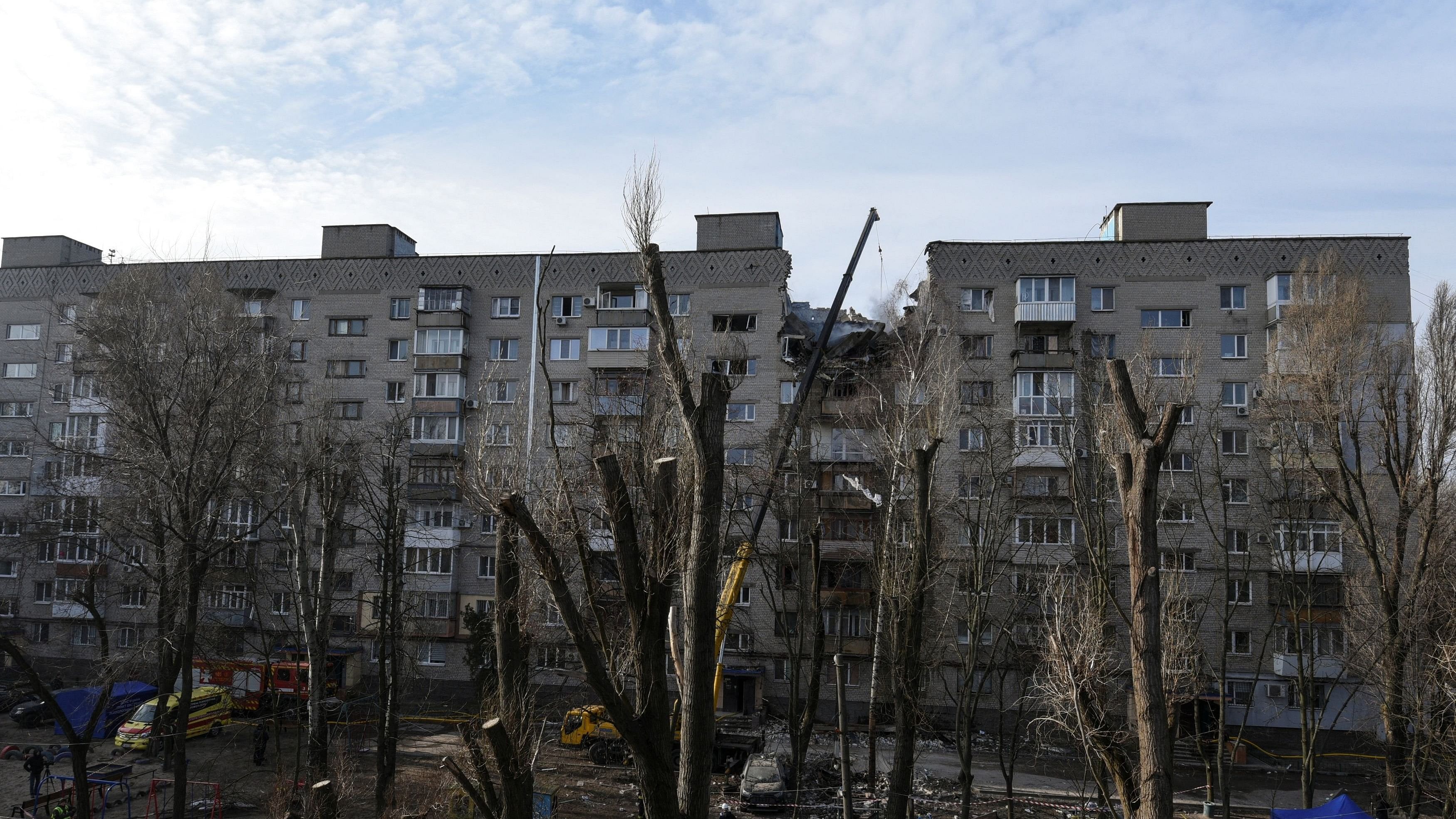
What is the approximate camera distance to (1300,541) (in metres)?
31.5

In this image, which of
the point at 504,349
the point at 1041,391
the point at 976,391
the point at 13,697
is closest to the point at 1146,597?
the point at 976,391

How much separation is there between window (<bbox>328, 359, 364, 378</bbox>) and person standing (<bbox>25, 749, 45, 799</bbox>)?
20685 mm

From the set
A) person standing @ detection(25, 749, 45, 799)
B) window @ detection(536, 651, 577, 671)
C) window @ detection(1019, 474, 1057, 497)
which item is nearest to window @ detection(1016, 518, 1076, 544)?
window @ detection(1019, 474, 1057, 497)

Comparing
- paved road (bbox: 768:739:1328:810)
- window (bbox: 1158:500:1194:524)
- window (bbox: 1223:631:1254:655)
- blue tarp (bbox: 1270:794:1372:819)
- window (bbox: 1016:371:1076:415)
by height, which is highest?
window (bbox: 1016:371:1076:415)

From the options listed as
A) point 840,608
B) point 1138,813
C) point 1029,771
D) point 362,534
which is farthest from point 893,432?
point 362,534

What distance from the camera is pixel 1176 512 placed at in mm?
32062

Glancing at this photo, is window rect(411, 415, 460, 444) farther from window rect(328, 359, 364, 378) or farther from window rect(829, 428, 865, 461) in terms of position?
window rect(829, 428, 865, 461)

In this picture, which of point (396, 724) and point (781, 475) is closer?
point (396, 724)

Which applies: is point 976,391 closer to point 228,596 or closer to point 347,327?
point 347,327

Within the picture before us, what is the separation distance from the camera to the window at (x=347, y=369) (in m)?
41.5

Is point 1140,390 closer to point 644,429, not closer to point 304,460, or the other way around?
point 644,429

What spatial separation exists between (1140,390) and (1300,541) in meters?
15.0

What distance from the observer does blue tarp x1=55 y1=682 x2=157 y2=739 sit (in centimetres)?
2556

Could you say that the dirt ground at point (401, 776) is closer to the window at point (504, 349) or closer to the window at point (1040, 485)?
the window at point (1040, 485)
